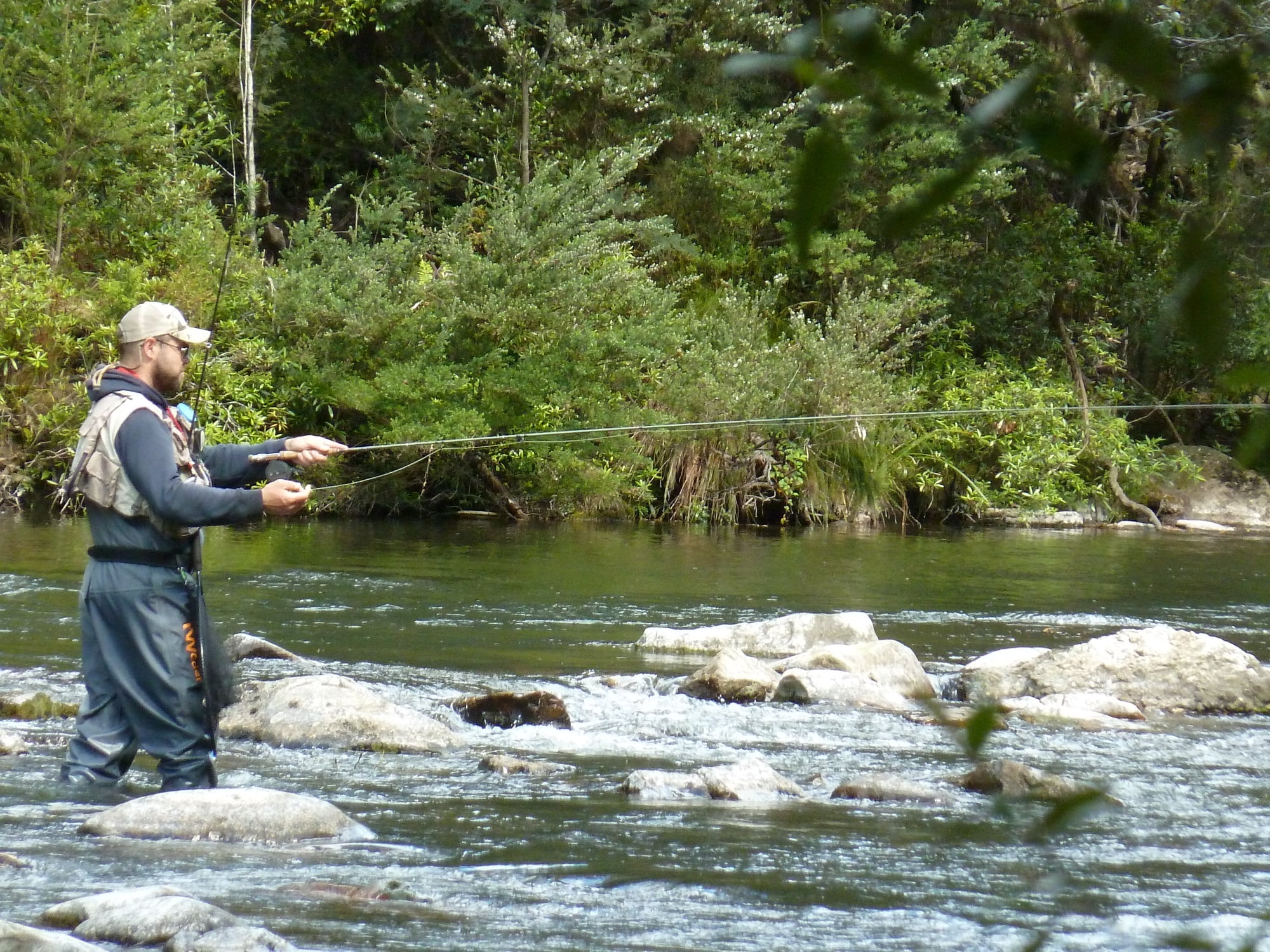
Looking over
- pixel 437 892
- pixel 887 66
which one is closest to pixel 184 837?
pixel 437 892

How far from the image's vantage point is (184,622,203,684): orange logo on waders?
164 inches

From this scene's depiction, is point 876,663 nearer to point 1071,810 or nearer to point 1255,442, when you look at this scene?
point 1255,442

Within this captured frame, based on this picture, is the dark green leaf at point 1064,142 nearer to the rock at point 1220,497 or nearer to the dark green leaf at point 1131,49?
the dark green leaf at point 1131,49

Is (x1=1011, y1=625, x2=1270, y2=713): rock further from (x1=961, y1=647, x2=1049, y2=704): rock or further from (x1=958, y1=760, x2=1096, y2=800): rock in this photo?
(x1=958, y1=760, x2=1096, y2=800): rock

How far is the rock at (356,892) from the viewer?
3393mm

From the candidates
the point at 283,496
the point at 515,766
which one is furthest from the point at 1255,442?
the point at 515,766

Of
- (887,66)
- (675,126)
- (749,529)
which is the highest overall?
(675,126)

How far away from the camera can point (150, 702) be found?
162 inches

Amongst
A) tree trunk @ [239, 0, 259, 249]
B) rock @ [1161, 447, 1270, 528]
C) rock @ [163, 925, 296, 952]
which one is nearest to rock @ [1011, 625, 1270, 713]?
rock @ [163, 925, 296, 952]

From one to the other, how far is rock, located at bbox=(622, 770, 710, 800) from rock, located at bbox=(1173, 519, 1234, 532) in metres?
13.5

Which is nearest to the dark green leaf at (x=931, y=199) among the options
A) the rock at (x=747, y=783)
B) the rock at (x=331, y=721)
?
the rock at (x=747, y=783)

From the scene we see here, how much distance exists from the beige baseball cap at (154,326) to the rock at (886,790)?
2.40 meters

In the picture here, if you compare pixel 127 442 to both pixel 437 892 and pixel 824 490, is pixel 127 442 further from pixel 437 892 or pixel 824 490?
pixel 824 490

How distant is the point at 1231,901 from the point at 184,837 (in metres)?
2.67
